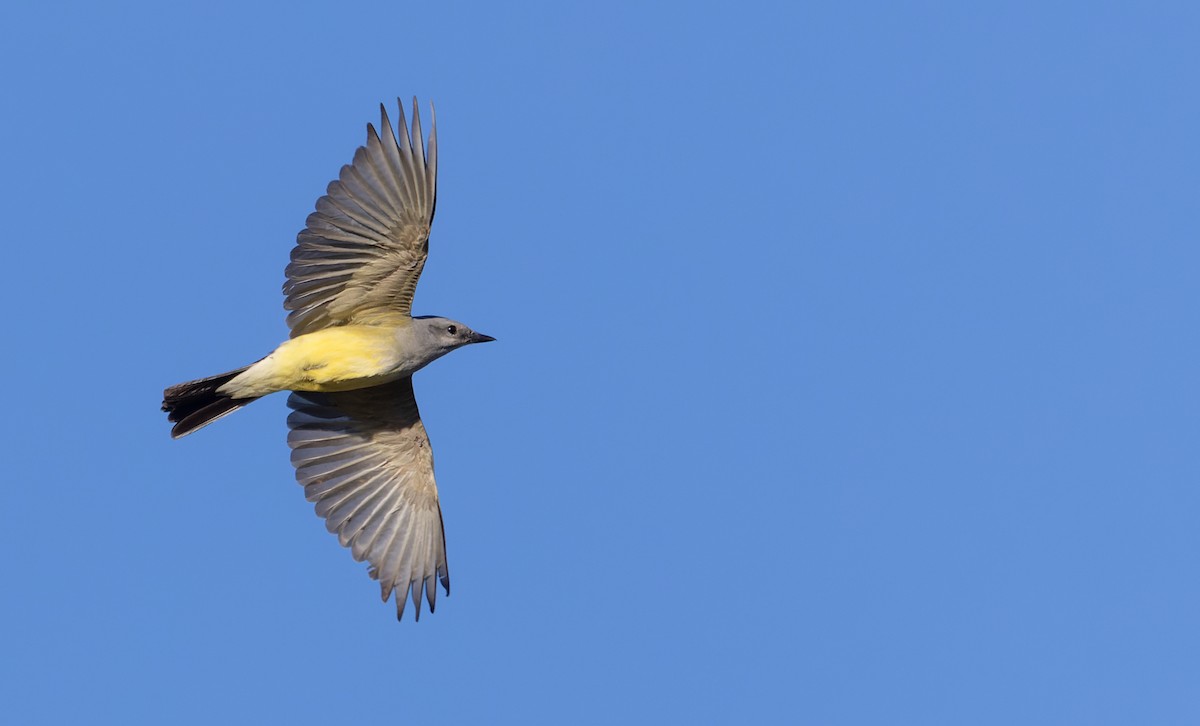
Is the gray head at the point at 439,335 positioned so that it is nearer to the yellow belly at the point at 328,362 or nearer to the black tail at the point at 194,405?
the yellow belly at the point at 328,362

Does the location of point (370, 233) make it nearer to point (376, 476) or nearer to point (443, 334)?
point (443, 334)

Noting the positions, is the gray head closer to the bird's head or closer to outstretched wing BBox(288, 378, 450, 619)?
the bird's head

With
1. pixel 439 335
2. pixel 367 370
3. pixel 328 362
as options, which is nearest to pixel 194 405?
pixel 328 362

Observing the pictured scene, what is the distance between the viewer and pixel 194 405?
14.5m

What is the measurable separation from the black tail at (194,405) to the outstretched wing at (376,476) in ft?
2.58

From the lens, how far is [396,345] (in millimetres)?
14273

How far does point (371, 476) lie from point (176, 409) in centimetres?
185

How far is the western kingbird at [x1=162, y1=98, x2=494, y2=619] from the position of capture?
1384 centimetres

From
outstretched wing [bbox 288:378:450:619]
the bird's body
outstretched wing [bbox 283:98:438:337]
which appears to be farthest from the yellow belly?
outstretched wing [bbox 288:378:450:619]

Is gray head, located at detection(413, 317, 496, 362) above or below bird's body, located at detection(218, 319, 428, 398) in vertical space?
above

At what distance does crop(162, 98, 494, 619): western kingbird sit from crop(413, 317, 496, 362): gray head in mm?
11

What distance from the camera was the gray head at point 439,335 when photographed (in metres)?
14.4

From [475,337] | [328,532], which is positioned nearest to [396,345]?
[475,337]

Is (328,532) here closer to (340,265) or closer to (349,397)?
(349,397)
